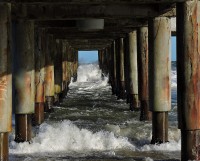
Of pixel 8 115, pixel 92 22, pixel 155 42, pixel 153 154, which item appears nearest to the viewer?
pixel 8 115

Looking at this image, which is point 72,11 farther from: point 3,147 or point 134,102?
point 134,102

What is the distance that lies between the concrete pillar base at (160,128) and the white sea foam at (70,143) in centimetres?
65

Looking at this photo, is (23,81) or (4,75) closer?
(4,75)

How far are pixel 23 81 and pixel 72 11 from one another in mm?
2216

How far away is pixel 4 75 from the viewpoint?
771 cm

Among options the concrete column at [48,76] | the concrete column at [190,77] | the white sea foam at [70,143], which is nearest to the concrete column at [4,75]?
the white sea foam at [70,143]

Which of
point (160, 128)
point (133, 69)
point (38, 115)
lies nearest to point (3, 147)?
point (160, 128)

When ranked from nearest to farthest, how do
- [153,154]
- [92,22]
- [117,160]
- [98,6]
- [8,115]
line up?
[8,115]
[117,160]
[153,154]
[98,6]
[92,22]

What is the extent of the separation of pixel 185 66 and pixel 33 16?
416 cm

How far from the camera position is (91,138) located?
1070 centimetres

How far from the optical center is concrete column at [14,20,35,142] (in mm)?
10344

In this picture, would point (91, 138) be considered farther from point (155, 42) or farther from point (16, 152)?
point (155, 42)

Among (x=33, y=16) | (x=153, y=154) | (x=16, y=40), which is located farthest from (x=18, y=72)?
(x=153, y=154)

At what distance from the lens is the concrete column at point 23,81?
1034 cm
